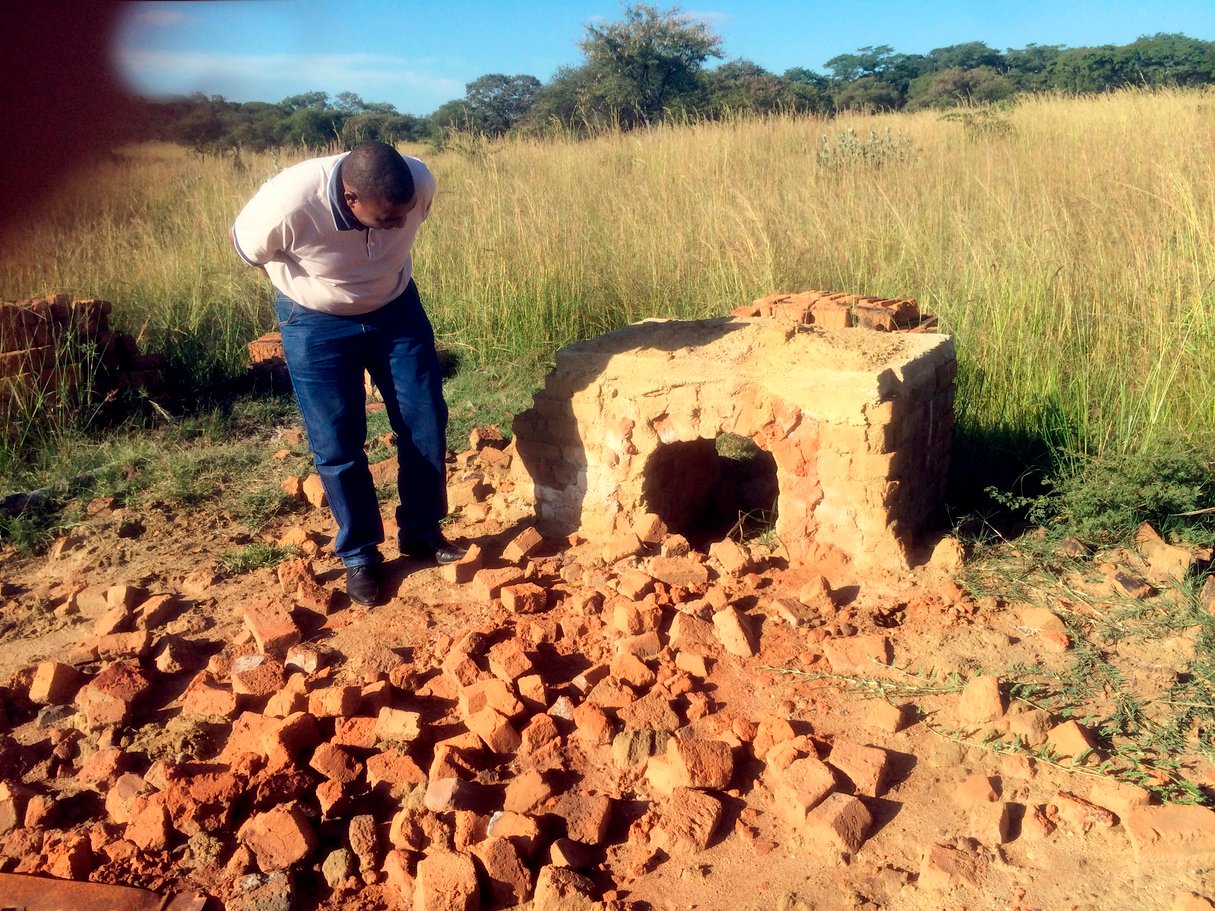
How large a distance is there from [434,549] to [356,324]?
1.04 meters

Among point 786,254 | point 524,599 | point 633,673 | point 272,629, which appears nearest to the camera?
point 633,673

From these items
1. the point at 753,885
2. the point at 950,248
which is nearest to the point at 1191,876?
the point at 753,885

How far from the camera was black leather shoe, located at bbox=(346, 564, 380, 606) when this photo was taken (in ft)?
12.4

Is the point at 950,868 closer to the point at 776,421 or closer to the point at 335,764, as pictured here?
the point at 335,764

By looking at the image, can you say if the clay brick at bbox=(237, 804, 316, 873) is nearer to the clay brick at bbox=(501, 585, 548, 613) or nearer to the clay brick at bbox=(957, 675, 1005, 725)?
the clay brick at bbox=(501, 585, 548, 613)

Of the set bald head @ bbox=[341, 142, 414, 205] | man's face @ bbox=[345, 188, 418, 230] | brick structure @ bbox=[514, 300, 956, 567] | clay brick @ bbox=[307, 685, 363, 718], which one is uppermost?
bald head @ bbox=[341, 142, 414, 205]

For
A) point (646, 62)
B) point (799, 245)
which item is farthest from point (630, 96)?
point (799, 245)

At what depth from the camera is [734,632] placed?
3225 mm

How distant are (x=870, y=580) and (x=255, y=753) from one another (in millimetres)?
2200

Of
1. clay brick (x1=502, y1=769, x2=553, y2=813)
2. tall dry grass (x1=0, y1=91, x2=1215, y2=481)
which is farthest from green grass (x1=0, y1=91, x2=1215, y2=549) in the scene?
clay brick (x1=502, y1=769, x2=553, y2=813)

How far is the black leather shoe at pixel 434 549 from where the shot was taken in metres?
4.08

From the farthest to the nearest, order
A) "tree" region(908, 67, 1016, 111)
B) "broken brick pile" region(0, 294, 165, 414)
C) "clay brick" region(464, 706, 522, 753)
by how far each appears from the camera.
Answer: "tree" region(908, 67, 1016, 111)
"broken brick pile" region(0, 294, 165, 414)
"clay brick" region(464, 706, 522, 753)

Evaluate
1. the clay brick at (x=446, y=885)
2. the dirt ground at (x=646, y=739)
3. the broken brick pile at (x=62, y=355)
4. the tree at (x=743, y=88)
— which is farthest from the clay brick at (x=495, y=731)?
the tree at (x=743, y=88)

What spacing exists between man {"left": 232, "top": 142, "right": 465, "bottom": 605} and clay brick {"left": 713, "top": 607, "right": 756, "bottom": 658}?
1.29 meters
